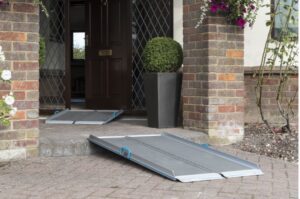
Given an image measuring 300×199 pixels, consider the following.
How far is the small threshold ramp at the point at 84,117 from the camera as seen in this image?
7.01 metres

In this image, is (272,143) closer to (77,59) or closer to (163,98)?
(163,98)

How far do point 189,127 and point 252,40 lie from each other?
82.7 inches

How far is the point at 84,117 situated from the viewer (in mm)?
7312

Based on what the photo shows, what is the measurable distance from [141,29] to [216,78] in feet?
8.32

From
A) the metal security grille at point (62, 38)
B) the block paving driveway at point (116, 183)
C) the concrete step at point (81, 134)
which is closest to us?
the block paving driveway at point (116, 183)

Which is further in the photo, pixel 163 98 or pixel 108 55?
pixel 108 55

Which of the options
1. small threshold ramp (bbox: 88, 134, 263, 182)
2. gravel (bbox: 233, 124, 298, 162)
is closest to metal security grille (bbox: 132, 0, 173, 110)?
gravel (bbox: 233, 124, 298, 162)

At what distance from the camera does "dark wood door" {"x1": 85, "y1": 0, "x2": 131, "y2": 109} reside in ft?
26.2

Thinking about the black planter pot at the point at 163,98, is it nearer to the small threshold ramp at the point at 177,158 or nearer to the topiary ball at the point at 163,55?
the topiary ball at the point at 163,55

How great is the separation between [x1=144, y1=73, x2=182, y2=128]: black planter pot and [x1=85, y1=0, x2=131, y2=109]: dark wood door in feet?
5.48

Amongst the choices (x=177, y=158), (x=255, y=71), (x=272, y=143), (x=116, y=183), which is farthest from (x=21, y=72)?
(x=255, y=71)

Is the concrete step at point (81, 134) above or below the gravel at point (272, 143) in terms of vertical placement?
above

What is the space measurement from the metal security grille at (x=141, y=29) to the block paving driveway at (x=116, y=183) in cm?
329

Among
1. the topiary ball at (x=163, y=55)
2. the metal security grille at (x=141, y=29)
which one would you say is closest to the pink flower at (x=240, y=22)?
the topiary ball at (x=163, y=55)
